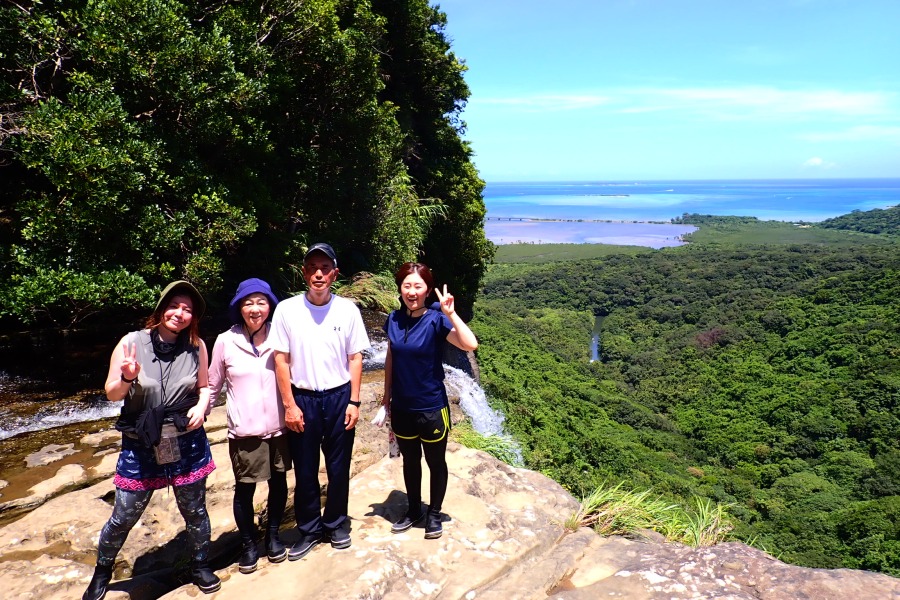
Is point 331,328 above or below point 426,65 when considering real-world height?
below

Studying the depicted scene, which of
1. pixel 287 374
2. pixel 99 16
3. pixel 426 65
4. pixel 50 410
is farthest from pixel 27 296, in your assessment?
pixel 426 65

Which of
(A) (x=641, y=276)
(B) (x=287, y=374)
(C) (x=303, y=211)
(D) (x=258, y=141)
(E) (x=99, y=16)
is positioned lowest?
(A) (x=641, y=276)

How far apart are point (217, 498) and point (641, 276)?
68.3 metres

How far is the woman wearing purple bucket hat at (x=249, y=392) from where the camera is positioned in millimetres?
3031

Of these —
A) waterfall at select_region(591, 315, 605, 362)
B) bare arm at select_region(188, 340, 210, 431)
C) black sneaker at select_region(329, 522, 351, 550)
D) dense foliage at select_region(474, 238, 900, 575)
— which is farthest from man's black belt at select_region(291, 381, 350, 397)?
waterfall at select_region(591, 315, 605, 362)

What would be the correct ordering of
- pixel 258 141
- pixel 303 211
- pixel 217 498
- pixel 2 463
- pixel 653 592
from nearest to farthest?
pixel 653 592
pixel 217 498
pixel 2 463
pixel 258 141
pixel 303 211

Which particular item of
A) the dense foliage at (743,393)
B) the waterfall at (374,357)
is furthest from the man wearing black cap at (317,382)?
the dense foliage at (743,393)

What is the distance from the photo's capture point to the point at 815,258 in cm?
5944

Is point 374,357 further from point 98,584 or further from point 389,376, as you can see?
point 98,584

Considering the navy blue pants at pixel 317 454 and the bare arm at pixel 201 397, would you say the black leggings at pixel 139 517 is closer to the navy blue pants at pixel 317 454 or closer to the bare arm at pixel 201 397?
the bare arm at pixel 201 397

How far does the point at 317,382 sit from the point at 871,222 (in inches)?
5163

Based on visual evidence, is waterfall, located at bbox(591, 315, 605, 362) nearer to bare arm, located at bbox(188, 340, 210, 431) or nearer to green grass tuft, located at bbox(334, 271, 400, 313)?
green grass tuft, located at bbox(334, 271, 400, 313)

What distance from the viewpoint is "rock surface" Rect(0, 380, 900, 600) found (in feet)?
9.62

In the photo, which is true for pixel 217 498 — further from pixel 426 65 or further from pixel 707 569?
pixel 426 65
